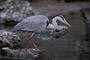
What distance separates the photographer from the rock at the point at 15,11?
47.3ft

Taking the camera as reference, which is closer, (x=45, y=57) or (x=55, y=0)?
(x=45, y=57)

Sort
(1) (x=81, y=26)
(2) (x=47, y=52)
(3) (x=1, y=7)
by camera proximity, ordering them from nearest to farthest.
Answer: (2) (x=47, y=52) < (1) (x=81, y=26) < (3) (x=1, y=7)

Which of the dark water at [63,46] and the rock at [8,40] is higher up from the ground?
the rock at [8,40]

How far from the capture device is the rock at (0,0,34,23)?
1441 cm

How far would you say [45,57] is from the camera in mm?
7629

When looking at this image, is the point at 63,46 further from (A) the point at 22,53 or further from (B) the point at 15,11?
(B) the point at 15,11

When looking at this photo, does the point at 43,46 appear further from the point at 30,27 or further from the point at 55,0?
the point at 55,0

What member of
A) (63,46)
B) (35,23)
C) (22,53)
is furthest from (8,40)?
(63,46)

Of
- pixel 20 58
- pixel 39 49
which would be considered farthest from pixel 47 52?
pixel 20 58

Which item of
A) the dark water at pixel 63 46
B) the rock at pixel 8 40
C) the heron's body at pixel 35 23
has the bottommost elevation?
the dark water at pixel 63 46

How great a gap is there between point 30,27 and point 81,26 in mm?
4758

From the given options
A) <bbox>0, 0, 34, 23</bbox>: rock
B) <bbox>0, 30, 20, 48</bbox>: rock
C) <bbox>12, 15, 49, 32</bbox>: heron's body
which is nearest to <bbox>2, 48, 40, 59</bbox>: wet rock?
<bbox>0, 30, 20, 48</bbox>: rock


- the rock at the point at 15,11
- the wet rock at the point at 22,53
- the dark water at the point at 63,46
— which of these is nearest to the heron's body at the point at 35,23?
the dark water at the point at 63,46

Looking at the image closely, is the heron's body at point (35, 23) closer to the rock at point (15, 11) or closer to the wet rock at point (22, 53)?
the wet rock at point (22, 53)
